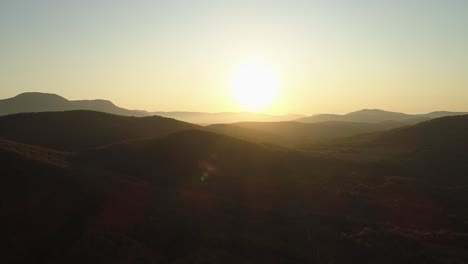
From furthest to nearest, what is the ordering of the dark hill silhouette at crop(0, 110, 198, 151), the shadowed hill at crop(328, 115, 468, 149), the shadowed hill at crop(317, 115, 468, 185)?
the shadowed hill at crop(328, 115, 468, 149), the dark hill silhouette at crop(0, 110, 198, 151), the shadowed hill at crop(317, 115, 468, 185)

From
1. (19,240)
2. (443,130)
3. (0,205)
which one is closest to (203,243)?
(19,240)

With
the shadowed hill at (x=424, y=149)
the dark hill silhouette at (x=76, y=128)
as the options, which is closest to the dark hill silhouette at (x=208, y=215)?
the shadowed hill at (x=424, y=149)

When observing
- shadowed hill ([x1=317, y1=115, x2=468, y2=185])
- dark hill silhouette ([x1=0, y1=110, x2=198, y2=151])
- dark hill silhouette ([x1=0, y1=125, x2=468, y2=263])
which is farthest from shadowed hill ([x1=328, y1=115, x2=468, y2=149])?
dark hill silhouette ([x1=0, y1=110, x2=198, y2=151])

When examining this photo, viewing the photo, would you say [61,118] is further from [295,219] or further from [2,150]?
[295,219]

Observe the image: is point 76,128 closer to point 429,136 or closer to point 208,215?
point 208,215

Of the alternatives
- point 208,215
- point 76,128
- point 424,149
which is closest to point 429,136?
point 424,149

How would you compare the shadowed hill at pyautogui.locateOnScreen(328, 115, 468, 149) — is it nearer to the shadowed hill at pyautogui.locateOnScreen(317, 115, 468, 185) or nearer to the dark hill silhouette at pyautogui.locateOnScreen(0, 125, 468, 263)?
the shadowed hill at pyautogui.locateOnScreen(317, 115, 468, 185)

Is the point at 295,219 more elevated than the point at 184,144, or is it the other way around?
the point at 184,144

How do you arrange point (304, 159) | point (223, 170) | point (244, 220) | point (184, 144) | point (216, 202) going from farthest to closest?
point (304, 159)
point (184, 144)
point (223, 170)
point (216, 202)
point (244, 220)

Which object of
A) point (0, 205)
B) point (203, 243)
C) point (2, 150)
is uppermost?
point (2, 150)
